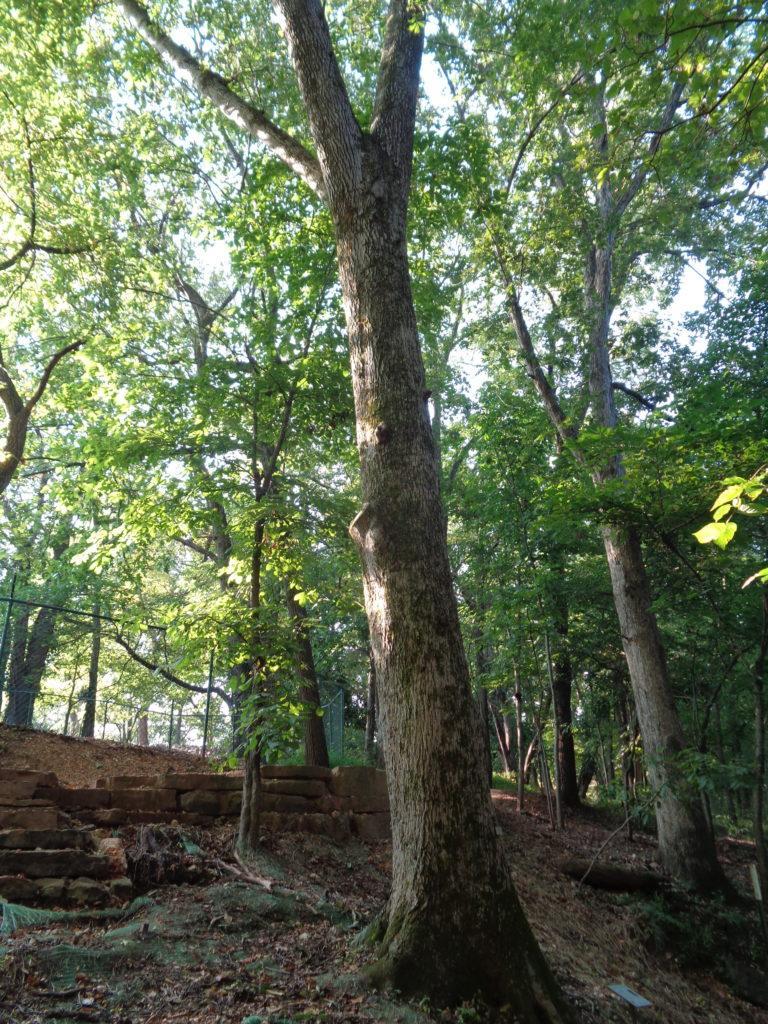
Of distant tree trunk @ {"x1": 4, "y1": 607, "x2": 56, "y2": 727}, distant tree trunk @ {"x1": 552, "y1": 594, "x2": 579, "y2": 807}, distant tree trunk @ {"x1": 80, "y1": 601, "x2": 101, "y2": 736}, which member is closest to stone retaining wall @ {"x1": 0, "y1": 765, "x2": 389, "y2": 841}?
distant tree trunk @ {"x1": 552, "y1": 594, "x2": 579, "y2": 807}

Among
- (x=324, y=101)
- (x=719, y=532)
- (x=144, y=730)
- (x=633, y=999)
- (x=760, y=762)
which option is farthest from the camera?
(x=144, y=730)

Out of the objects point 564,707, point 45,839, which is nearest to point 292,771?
point 45,839

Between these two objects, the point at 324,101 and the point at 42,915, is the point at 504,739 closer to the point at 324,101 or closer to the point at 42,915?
the point at 42,915

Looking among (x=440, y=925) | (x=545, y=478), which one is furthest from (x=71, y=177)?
(x=440, y=925)

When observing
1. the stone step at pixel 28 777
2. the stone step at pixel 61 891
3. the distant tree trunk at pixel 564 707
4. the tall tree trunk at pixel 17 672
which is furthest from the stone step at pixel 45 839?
the distant tree trunk at pixel 564 707

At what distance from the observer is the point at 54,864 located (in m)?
4.38

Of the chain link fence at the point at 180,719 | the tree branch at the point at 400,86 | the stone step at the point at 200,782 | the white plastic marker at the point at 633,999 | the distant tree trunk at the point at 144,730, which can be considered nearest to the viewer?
the white plastic marker at the point at 633,999

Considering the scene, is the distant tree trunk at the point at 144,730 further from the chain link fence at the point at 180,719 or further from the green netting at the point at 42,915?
the green netting at the point at 42,915

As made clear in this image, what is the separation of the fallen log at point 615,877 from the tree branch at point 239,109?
25.0 feet

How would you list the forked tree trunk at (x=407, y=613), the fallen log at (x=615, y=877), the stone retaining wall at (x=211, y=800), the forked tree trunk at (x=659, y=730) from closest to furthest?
the forked tree trunk at (x=407, y=613) < the stone retaining wall at (x=211, y=800) < the fallen log at (x=615, y=877) < the forked tree trunk at (x=659, y=730)

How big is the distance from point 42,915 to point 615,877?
6110 mm

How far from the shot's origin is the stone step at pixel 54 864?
14.1 ft

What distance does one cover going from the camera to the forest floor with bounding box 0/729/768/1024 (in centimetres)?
291

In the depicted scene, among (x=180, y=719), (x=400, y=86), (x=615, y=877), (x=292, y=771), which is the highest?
(x=400, y=86)
